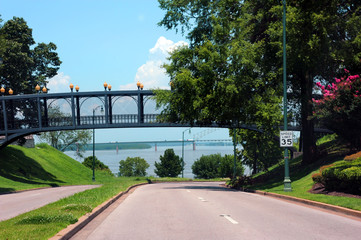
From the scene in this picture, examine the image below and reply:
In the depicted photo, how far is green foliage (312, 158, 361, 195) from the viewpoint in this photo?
1636 cm

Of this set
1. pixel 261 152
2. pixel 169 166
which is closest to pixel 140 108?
pixel 261 152

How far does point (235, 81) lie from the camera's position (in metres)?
28.4

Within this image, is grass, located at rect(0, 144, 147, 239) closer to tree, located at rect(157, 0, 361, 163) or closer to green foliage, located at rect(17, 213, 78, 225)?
green foliage, located at rect(17, 213, 78, 225)

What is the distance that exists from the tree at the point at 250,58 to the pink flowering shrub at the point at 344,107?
191 cm

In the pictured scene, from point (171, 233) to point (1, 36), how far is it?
31.3 m

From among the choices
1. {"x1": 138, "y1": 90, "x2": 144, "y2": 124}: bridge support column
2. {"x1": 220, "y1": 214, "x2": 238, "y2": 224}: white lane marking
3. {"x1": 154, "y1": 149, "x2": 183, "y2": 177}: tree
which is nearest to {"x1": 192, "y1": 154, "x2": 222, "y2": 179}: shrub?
{"x1": 154, "y1": 149, "x2": 183, "y2": 177}: tree

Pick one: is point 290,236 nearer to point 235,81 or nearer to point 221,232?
point 221,232

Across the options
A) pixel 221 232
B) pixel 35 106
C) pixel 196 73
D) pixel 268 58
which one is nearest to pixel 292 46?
pixel 268 58

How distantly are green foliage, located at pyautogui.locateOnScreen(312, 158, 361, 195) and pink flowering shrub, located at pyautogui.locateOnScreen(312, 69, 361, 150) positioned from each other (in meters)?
7.45

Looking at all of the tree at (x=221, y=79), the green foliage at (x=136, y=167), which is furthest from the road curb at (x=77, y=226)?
the green foliage at (x=136, y=167)

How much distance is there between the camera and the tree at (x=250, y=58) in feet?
89.7

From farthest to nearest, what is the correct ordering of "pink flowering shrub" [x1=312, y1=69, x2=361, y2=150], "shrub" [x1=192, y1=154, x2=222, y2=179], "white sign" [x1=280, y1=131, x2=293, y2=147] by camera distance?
"shrub" [x1=192, y1=154, x2=222, y2=179], "pink flowering shrub" [x1=312, y1=69, x2=361, y2=150], "white sign" [x1=280, y1=131, x2=293, y2=147]

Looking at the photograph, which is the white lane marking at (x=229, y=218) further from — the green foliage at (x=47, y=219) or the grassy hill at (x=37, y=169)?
the grassy hill at (x=37, y=169)

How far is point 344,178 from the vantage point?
55.6 ft
